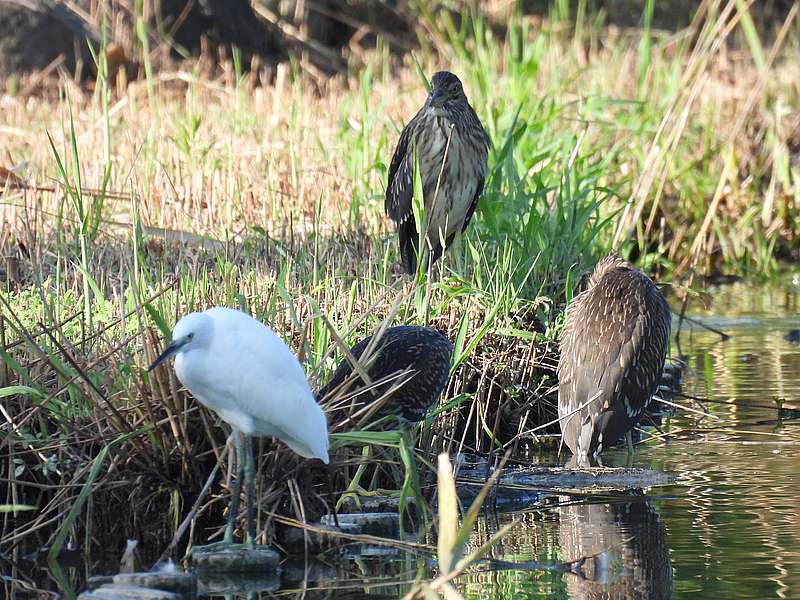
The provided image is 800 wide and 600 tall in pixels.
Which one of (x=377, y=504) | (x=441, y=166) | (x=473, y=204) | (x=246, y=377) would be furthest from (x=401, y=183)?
(x=246, y=377)

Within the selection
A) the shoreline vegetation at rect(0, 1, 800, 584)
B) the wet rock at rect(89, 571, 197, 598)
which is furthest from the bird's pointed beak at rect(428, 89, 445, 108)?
the wet rock at rect(89, 571, 197, 598)

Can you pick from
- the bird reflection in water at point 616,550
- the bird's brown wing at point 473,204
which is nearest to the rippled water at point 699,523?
the bird reflection in water at point 616,550

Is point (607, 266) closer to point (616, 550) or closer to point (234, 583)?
point (616, 550)

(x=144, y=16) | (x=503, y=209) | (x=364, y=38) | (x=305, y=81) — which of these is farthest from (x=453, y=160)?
(x=364, y=38)

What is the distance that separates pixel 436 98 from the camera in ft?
24.4

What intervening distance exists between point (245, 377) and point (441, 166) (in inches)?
138

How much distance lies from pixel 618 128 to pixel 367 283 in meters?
3.84

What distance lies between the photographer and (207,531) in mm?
4602

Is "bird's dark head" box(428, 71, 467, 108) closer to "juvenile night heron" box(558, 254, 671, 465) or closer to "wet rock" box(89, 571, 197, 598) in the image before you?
"juvenile night heron" box(558, 254, 671, 465)

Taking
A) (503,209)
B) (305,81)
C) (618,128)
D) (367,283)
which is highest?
(305,81)

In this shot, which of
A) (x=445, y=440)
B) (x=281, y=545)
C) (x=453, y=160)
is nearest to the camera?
(x=281, y=545)

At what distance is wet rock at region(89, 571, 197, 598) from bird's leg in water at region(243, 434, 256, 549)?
25cm

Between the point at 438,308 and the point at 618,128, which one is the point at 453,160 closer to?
the point at 438,308

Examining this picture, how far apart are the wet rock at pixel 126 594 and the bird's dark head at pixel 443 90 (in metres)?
4.05
